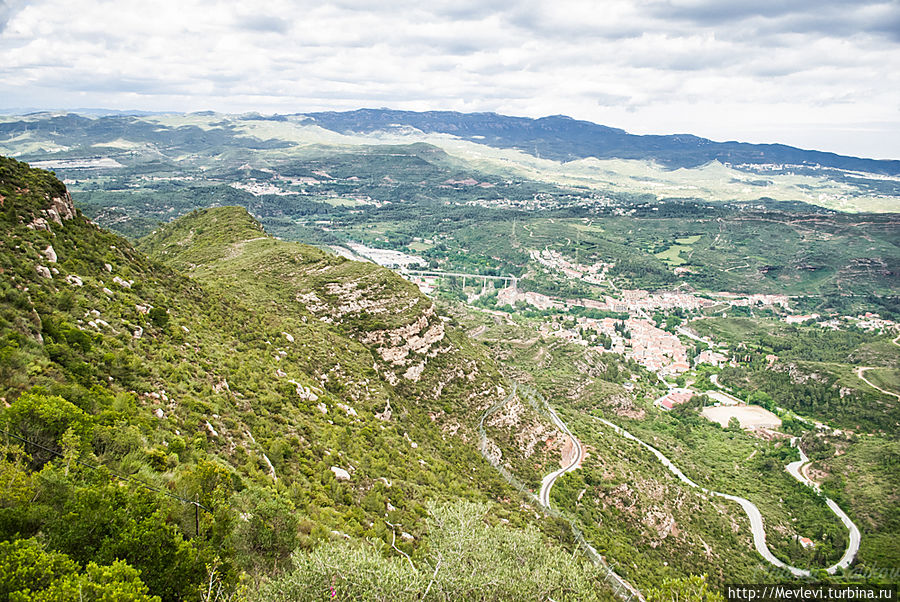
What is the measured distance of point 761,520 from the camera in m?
61.8

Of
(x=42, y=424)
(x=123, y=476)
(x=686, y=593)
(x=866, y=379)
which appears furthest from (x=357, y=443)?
(x=866, y=379)

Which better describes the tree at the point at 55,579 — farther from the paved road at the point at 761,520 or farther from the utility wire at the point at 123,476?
the paved road at the point at 761,520

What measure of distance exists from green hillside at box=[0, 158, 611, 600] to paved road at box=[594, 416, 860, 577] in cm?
3213

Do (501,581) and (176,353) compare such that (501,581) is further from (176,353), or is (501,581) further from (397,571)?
(176,353)

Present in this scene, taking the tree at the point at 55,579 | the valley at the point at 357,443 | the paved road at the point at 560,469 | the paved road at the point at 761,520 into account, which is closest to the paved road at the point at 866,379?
the valley at the point at 357,443

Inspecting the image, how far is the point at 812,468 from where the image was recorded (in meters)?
79.9

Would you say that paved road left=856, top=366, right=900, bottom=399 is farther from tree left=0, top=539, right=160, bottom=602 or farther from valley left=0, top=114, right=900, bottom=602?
tree left=0, top=539, right=160, bottom=602

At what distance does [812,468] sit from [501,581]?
90733 mm

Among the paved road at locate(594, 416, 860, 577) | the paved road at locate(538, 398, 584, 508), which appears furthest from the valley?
the paved road at locate(594, 416, 860, 577)

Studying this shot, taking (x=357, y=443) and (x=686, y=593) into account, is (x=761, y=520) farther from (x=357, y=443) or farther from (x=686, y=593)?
(x=357, y=443)

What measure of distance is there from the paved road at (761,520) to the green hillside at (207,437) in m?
32.1

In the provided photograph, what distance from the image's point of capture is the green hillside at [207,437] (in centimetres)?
1120

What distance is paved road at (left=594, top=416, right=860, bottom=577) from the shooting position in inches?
2167

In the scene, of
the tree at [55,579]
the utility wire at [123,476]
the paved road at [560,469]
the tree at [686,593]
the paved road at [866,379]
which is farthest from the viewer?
the paved road at [866,379]
